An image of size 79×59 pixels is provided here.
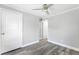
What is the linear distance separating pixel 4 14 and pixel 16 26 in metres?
0.73

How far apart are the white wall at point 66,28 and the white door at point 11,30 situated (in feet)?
7.10

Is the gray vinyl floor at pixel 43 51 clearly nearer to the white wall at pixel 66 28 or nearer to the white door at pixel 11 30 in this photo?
the white door at pixel 11 30

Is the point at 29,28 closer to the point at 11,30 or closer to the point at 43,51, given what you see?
the point at 11,30

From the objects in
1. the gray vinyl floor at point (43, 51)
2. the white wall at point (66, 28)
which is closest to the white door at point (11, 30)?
the gray vinyl floor at point (43, 51)

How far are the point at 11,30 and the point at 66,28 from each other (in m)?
2.64

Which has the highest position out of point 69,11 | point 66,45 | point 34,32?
point 69,11

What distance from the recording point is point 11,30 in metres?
2.91

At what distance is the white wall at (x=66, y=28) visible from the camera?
2.98 metres

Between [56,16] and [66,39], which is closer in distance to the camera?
[66,39]
